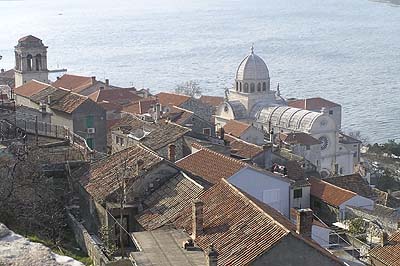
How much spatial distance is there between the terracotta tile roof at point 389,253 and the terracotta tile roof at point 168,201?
399 centimetres

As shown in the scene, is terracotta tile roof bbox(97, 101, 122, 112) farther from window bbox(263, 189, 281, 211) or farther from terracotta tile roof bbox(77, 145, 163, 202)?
terracotta tile roof bbox(77, 145, 163, 202)

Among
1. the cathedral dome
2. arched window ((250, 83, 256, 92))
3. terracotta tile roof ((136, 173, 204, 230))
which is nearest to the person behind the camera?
terracotta tile roof ((136, 173, 204, 230))

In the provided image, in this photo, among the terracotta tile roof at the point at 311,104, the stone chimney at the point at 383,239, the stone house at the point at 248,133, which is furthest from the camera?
the terracotta tile roof at the point at 311,104

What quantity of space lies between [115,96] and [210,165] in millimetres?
24955

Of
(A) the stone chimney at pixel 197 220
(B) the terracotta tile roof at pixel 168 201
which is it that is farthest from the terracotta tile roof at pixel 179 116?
(A) the stone chimney at pixel 197 220

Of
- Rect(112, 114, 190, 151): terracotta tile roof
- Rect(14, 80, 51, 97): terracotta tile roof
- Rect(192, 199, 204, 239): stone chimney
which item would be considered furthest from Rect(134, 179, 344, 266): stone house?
Rect(14, 80, 51, 97): terracotta tile roof

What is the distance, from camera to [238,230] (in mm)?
10430

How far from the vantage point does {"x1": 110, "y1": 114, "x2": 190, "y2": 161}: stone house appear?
68.5 ft

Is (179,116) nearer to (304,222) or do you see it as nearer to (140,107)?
(140,107)

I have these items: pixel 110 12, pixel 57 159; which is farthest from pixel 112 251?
pixel 110 12

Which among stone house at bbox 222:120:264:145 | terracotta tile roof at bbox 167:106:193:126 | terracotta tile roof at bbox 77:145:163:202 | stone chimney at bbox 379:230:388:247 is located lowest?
stone house at bbox 222:120:264:145

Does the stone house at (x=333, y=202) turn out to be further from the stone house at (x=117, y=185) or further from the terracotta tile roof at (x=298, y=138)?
the terracotta tile roof at (x=298, y=138)

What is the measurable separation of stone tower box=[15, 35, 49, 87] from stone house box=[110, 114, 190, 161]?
1234 centimetres

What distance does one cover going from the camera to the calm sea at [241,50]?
213 feet
